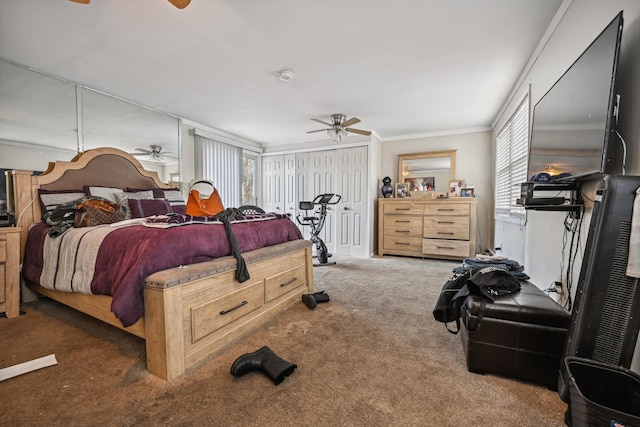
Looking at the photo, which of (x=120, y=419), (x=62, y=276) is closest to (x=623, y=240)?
(x=120, y=419)

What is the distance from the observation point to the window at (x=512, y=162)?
9.49ft

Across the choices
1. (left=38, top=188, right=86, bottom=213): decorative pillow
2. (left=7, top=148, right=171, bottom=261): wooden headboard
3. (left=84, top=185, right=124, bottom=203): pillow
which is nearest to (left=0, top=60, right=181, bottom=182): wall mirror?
(left=7, top=148, right=171, bottom=261): wooden headboard

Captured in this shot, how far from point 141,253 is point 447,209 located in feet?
14.5

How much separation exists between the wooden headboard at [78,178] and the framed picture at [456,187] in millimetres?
4746

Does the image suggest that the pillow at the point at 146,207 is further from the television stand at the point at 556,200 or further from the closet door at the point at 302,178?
the television stand at the point at 556,200

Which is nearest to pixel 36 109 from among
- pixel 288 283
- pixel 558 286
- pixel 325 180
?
pixel 288 283

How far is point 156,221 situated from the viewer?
189 cm

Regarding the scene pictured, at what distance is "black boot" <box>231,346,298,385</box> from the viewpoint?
4.71 ft

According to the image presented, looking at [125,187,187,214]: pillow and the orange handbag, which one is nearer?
the orange handbag

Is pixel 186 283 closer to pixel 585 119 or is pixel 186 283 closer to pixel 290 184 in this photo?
pixel 585 119

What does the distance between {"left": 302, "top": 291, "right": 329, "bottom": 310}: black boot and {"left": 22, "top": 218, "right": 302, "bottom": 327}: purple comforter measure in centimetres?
74

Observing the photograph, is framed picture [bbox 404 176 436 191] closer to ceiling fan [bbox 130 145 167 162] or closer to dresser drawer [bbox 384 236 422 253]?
dresser drawer [bbox 384 236 422 253]

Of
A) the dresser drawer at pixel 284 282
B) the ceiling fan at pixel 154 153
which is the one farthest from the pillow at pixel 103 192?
the dresser drawer at pixel 284 282

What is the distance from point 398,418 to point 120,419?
1230 millimetres
